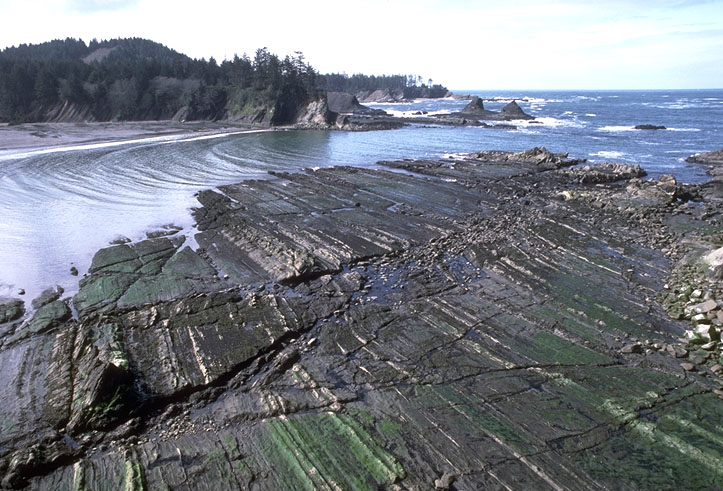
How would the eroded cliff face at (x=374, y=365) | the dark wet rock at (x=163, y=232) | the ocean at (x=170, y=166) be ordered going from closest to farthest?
the eroded cliff face at (x=374, y=365) → the ocean at (x=170, y=166) → the dark wet rock at (x=163, y=232)

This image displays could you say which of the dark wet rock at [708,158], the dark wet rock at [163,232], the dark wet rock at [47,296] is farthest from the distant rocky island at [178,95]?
the dark wet rock at [47,296]

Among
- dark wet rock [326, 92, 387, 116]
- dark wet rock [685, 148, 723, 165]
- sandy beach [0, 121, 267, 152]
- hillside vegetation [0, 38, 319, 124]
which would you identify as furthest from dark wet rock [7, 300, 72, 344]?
dark wet rock [326, 92, 387, 116]

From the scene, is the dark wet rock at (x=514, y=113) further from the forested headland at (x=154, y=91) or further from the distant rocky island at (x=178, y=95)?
the forested headland at (x=154, y=91)

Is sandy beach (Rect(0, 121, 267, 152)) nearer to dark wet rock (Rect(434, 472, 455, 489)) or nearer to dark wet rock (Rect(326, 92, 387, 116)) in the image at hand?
dark wet rock (Rect(326, 92, 387, 116))

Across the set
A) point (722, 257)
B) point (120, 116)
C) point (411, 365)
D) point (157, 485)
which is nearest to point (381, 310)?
point (411, 365)

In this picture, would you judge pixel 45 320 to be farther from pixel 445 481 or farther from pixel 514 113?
pixel 514 113

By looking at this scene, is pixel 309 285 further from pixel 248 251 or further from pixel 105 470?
pixel 105 470

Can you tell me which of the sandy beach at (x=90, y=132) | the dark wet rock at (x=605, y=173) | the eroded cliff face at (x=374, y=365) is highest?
the sandy beach at (x=90, y=132)
